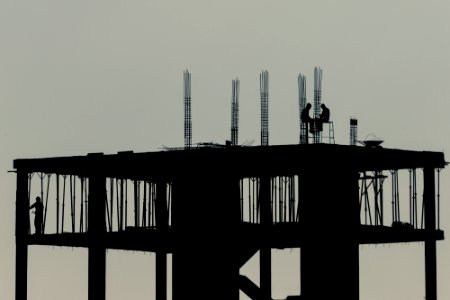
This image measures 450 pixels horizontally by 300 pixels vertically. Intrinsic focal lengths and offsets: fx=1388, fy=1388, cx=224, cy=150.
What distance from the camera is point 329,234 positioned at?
189 feet

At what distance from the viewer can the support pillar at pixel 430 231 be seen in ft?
204

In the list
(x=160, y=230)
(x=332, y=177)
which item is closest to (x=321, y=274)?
(x=332, y=177)

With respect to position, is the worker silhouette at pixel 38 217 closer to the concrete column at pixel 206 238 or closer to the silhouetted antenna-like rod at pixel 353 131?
the concrete column at pixel 206 238

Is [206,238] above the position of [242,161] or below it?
below

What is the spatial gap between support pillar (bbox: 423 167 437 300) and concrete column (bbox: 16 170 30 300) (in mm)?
18257

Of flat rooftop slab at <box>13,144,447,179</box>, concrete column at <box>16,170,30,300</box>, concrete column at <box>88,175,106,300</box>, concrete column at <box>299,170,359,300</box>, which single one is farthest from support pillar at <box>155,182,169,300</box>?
concrete column at <box>299,170,359,300</box>

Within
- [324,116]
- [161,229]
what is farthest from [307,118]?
[161,229]

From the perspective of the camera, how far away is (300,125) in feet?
201

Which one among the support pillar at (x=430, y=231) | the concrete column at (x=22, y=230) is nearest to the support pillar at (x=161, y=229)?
the concrete column at (x=22, y=230)

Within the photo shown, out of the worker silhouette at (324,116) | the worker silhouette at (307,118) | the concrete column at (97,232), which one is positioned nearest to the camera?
the worker silhouette at (324,116)

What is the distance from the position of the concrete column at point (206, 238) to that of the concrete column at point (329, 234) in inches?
172

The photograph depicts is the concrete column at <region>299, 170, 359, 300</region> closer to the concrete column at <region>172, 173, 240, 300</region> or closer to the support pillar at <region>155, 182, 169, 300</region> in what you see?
the concrete column at <region>172, 173, 240, 300</region>

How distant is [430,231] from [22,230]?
1863 cm

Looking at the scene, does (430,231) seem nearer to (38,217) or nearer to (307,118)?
(307,118)
